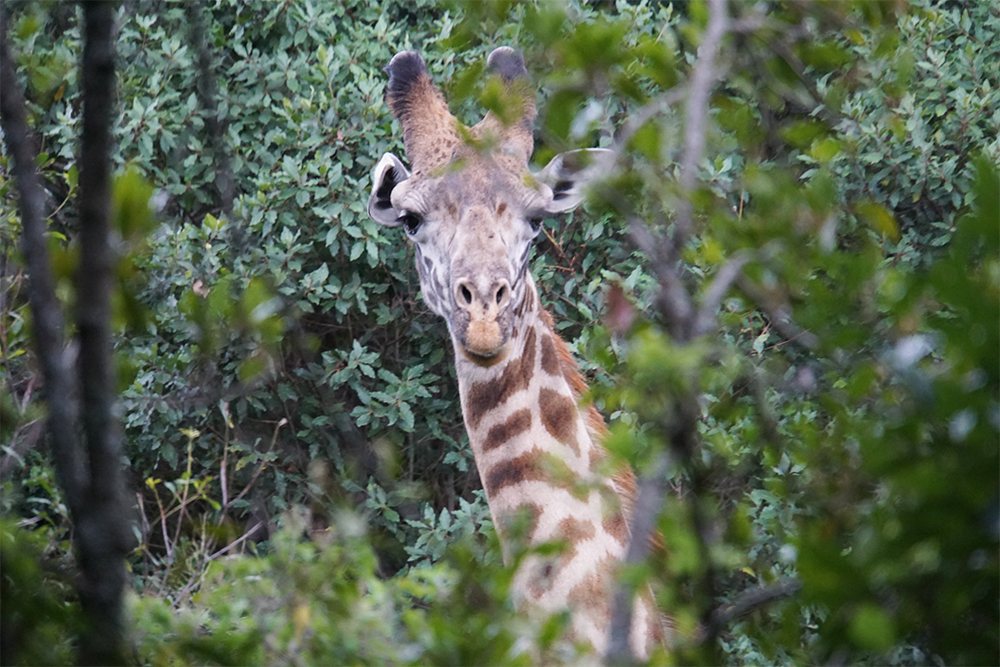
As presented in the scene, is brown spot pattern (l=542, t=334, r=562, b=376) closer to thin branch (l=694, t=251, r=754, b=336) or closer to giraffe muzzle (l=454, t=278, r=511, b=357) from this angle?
giraffe muzzle (l=454, t=278, r=511, b=357)

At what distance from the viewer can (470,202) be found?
3.45 metres

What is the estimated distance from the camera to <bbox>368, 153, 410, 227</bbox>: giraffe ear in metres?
3.74

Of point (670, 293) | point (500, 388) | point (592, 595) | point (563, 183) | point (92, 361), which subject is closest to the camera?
point (92, 361)

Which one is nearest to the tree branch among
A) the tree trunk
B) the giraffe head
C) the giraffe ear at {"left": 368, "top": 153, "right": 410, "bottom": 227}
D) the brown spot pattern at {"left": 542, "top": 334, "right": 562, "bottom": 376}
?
the tree trunk

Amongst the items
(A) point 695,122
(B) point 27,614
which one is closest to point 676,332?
(A) point 695,122

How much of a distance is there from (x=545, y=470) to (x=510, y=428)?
0.28 metres

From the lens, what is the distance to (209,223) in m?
4.55

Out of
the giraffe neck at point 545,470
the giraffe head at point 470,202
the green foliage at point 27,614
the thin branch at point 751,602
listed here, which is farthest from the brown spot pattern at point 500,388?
the green foliage at point 27,614

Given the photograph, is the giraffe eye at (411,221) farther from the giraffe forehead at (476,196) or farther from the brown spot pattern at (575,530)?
the brown spot pattern at (575,530)

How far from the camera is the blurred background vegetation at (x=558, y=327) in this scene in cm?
126

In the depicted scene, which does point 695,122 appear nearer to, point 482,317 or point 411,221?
point 482,317

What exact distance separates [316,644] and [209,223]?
10.7 feet

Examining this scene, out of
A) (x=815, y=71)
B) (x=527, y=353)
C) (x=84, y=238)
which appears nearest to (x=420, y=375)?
(x=527, y=353)

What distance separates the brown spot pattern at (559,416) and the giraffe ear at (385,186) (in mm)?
810
